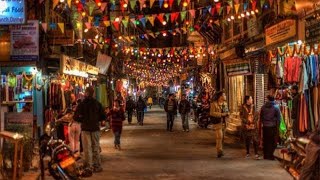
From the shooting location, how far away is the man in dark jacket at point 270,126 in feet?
51.1

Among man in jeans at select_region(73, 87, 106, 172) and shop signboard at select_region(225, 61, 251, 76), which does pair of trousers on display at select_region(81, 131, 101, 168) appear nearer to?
man in jeans at select_region(73, 87, 106, 172)

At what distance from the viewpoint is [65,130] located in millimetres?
15836

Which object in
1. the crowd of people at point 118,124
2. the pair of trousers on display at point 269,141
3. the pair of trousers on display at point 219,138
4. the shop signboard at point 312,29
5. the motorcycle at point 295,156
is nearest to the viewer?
the motorcycle at point 295,156

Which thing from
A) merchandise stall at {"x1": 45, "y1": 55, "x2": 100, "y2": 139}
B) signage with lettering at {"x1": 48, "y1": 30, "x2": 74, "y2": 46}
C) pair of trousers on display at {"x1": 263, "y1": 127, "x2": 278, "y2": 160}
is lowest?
pair of trousers on display at {"x1": 263, "y1": 127, "x2": 278, "y2": 160}

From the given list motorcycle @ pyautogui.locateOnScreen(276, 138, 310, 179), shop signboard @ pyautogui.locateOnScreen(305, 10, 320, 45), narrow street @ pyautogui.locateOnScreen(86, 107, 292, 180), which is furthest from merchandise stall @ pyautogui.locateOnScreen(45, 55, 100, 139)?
motorcycle @ pyautogui.locateOnScreen(276, 138, 310, 179)

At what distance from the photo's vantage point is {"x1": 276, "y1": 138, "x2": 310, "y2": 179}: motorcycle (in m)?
10.2

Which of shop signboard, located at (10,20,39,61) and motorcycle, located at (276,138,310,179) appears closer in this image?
motorcycle, located at (276,138,310,179)

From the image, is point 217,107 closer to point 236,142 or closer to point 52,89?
point 236,142

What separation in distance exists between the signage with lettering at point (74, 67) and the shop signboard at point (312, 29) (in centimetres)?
945

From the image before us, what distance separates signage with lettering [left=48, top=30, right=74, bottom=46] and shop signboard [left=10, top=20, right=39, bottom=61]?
2202mm

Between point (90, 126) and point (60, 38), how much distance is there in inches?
261

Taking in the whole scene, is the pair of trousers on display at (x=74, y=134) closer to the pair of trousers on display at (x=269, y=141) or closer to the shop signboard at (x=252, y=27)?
the pair of trousers on display at (x=269, y=141)

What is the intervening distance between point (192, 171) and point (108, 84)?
2479cm

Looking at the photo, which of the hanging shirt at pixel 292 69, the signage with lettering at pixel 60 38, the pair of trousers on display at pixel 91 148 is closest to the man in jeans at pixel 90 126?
the pair of trousers on display at pixel 91 148
